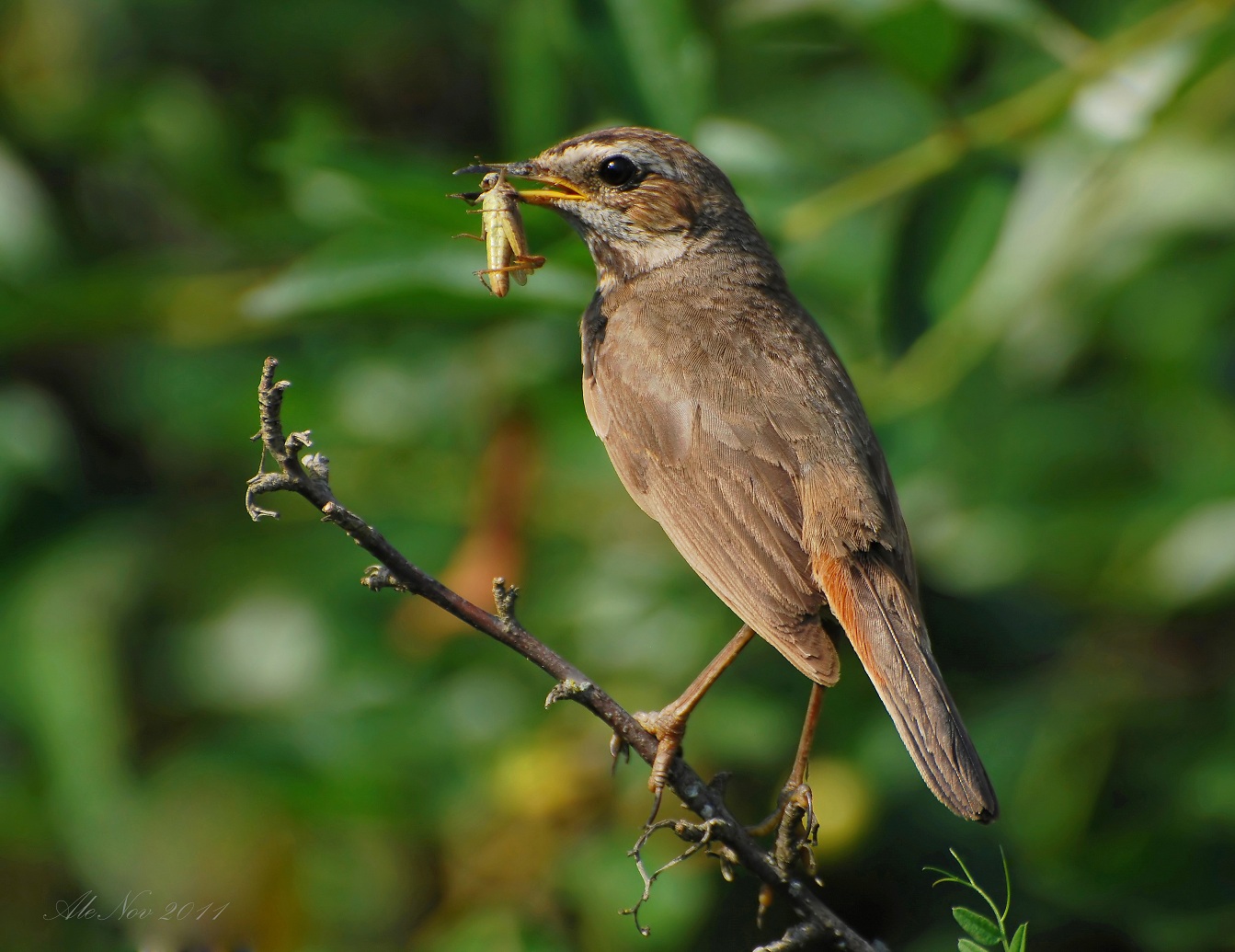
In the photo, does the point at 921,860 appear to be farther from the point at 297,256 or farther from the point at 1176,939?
the point at 297,256

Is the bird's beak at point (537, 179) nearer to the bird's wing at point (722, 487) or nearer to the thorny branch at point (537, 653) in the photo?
the bird's wing at point (722, 487)

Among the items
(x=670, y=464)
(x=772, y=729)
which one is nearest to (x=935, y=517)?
(x=772, y=729)

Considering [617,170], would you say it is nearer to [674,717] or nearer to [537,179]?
[537,179]

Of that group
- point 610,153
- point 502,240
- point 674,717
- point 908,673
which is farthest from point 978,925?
point 610,153

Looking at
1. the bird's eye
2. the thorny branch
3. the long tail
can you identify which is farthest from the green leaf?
the bird's eye

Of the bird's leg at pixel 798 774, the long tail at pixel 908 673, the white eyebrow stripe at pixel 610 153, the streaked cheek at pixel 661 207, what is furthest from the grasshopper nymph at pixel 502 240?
the bird's leg at pixel 798 774

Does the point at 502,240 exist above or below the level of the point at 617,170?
below
